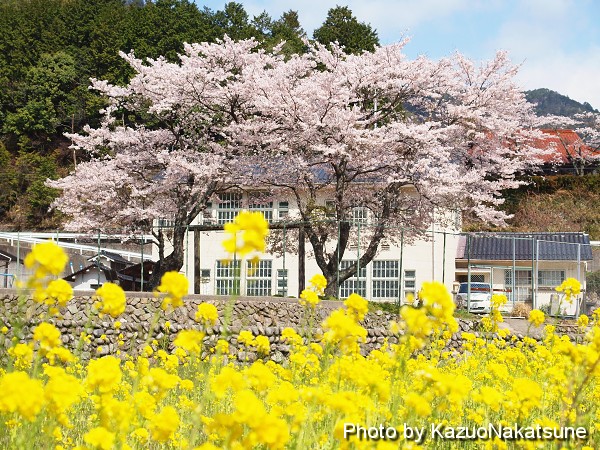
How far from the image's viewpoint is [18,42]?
52.5 metres

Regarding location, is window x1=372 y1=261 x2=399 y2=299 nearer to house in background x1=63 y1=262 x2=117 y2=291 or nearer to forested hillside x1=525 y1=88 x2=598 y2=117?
house in background x1=63 y1=262 x2=117 y2=291

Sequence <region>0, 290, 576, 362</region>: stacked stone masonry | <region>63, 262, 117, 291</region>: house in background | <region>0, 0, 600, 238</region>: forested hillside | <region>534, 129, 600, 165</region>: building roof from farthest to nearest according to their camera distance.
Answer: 1. <region>0, 0, 600, 238</region>: forested hillside
2. <region>534, 129, 600, 165</region>: building roof
3. <region>63, 262, 117, 291</region>: house in background
4. <region>0, 290, 576, 362</region>: stacked stone masonry

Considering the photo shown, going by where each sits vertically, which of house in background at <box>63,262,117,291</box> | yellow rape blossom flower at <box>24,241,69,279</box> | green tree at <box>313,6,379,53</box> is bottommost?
house in background at <box>63,262,117,291</box>

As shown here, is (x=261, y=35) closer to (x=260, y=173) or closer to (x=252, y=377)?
(x=260, y=173)

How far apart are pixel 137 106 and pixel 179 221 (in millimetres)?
3554

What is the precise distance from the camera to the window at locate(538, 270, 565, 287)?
23.4 m

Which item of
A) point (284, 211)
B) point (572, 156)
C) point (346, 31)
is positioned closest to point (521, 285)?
point (284, 211)

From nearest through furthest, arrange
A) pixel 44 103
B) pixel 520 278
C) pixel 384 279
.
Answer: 1. pixel 520 278
2. pixel 384 279
3. pixel 44 103

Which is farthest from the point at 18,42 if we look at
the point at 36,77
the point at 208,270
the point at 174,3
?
the point at 208,270

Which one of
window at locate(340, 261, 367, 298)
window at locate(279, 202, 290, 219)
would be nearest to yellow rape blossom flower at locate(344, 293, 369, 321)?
window at locate(340, 261, 367, 298)

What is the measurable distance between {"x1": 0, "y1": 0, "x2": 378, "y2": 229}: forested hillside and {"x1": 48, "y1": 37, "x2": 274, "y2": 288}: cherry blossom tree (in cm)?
2217

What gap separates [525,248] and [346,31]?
26.2 meters

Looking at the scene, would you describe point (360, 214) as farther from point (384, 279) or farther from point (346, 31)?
point (346, 31)

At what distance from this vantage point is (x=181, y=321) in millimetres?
15086
